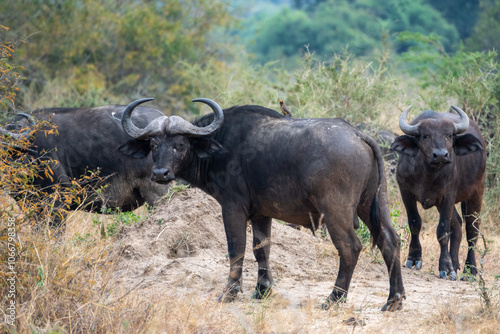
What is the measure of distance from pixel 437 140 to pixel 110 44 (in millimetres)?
15053

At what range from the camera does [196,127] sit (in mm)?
6418

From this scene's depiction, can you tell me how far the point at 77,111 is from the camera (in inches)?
342

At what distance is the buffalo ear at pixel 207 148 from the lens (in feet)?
20.8

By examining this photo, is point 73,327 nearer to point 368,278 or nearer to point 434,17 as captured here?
point 368,278

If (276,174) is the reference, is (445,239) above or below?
below

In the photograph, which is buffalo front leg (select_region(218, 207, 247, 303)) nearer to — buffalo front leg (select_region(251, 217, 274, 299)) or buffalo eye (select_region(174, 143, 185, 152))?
buffalo front leg (select_region(251, 217, 274, 299))

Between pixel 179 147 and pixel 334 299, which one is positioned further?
pixel 179 147

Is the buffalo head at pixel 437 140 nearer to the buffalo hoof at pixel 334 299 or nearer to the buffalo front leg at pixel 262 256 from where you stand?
the buffalo front leg at pixel 262 256

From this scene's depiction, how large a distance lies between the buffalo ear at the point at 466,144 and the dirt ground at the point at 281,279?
5.06 ft

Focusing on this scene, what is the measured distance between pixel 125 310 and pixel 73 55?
16.4 m

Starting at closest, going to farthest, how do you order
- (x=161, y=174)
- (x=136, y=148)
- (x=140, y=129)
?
(x=161, y=174) < (x=140, y=129) < (x=136, y=148)

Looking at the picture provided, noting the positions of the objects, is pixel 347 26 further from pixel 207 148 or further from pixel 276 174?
pixel 276 174

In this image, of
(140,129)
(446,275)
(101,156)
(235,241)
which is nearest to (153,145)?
(140,129)

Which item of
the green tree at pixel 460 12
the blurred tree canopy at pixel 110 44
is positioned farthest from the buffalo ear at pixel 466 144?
the green tree at pixel 460 12
